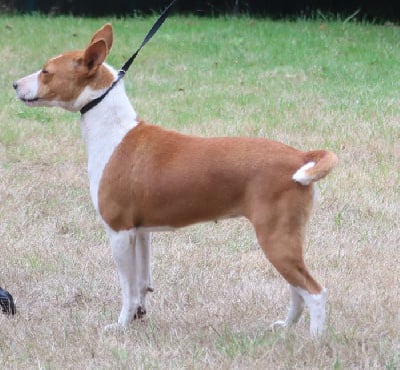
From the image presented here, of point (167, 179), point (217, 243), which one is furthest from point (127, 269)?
point (217, 243)

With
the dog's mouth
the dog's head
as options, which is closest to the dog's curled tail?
the dog's head

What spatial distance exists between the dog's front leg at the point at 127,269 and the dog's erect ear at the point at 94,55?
0.83 metres

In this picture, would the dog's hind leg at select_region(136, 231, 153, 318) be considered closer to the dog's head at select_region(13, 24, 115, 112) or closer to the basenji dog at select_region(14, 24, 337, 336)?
the basenji dog at select_region(14, 24, 337, 336)

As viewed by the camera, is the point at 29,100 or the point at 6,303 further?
the point at 6,303

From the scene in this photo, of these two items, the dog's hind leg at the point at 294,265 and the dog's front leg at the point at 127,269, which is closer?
the dog's hind leg at the point at 294,265

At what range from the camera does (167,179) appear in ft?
15.3

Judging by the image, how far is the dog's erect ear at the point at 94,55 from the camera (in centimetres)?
479

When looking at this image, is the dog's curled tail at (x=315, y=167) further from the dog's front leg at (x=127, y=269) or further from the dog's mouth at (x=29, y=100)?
the dog's mouth at (x=29, y=100)

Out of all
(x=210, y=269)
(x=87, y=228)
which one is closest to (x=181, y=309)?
(x=210, y=269)

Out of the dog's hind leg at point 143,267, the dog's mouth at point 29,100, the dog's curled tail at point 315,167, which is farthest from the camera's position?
the dog's hind leg at point 143,267

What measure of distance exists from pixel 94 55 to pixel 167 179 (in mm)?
735

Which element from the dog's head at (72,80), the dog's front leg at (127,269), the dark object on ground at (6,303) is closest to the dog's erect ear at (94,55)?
the dog's head at (72,80)

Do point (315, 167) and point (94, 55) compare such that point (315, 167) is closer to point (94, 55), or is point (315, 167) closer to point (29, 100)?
point (94, 55)

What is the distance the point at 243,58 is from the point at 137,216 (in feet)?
30.2
